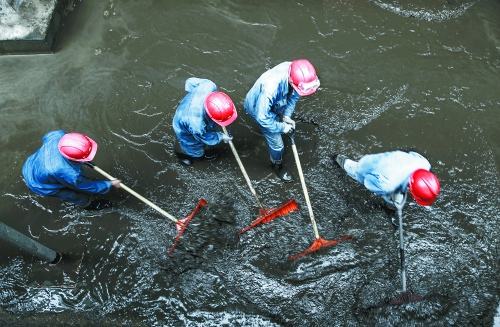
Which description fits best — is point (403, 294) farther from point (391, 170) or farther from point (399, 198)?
point (391, 170)

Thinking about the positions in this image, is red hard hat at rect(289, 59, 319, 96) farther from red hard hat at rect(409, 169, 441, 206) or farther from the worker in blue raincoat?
red hard hat at rect(409, 169, 441, 206)

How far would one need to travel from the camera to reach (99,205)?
5.36 m

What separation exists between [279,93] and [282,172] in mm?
1250

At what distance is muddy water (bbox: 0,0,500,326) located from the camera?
15.9 feet

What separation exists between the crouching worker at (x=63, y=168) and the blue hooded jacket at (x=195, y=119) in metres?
0.95

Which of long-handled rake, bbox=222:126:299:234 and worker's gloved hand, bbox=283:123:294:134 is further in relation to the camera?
long-handled rake, bbox=222:126:299:234

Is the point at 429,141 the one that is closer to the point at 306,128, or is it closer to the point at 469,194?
the point at 469,194

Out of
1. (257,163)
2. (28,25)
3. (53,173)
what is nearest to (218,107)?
(257,163)

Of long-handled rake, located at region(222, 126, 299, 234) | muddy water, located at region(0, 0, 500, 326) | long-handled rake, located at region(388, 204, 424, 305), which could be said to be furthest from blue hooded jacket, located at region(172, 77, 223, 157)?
long-handled rake, located at region(388, 204, 424, 305)

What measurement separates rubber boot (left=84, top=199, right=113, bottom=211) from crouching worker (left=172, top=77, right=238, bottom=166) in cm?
120

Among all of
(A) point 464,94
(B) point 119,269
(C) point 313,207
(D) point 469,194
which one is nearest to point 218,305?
(B) point 119,269

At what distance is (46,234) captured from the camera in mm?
5234

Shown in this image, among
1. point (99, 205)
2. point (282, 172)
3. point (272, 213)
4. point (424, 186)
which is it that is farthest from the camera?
point (282, 172)

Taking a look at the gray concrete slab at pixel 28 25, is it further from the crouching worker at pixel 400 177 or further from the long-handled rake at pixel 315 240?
the crouching worker at pixel 400 177
